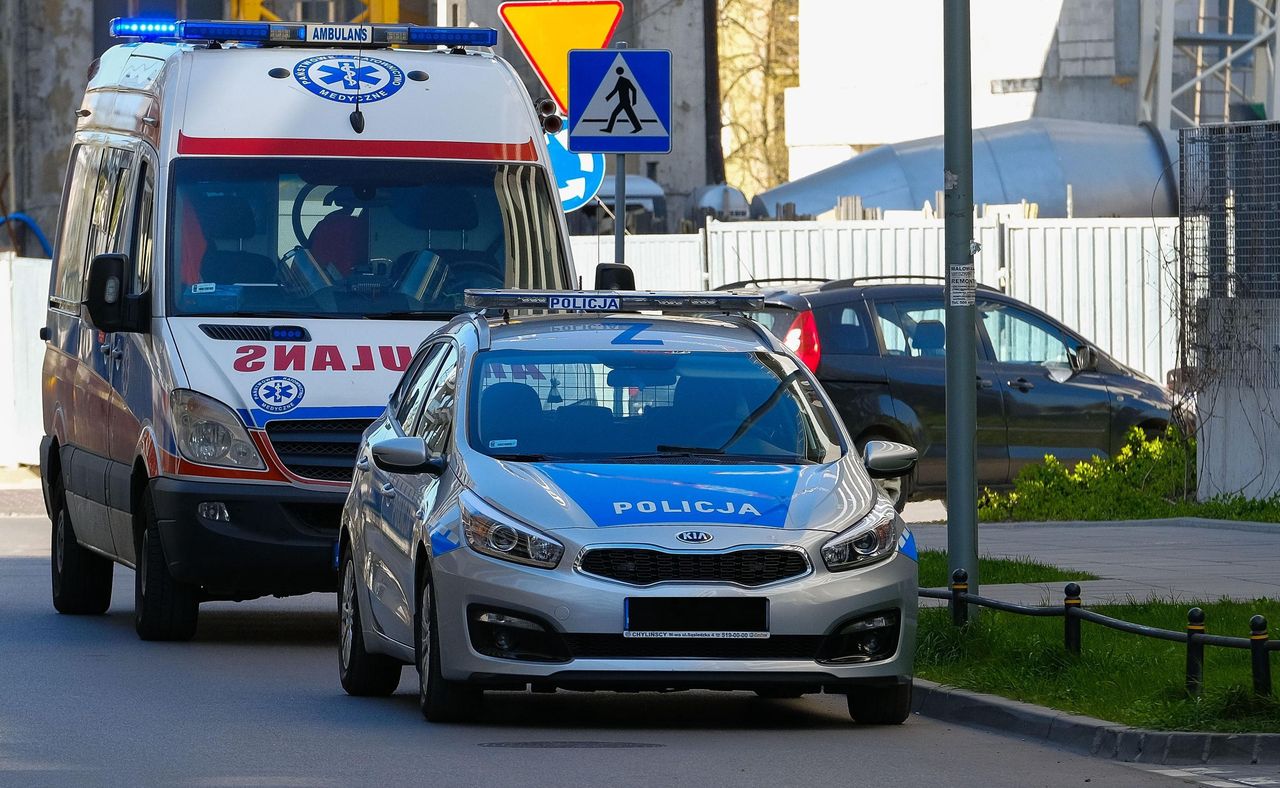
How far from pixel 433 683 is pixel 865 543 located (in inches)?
66.7

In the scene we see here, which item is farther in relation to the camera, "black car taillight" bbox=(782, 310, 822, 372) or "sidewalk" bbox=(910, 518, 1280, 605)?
"black car taillight" bbox=(782, 310, 822, 372)

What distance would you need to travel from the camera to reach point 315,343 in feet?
41.9

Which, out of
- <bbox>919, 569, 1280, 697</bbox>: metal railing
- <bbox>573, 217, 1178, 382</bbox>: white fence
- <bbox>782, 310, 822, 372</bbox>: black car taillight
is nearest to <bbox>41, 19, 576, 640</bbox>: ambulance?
<bbox>919, 569, 1280, 697</bbox>: metal railing

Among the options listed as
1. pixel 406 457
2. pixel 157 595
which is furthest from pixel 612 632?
pixel 157 595

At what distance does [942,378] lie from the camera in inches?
763

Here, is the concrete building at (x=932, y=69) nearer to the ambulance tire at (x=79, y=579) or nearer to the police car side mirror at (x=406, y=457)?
the ambulance tire at (x=79, y=579)

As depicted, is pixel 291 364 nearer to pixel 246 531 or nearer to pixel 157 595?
pixel 246 531

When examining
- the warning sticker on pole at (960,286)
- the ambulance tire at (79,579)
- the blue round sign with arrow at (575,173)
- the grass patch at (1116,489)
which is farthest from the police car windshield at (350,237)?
the grass patch at (1116,489)

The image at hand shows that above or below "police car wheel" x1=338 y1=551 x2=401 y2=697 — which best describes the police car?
above

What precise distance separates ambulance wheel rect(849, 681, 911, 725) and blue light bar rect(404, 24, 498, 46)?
17.5ft

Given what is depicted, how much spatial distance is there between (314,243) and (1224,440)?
793 centimetres

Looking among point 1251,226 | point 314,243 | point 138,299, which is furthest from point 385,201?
point 1251,226

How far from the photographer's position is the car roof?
10.7m

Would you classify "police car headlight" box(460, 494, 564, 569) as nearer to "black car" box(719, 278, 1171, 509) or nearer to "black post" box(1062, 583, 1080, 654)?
"black post" box(1062, 583, 1080, 654)
